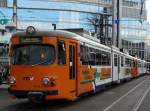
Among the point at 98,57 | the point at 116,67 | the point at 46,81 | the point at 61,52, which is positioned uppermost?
the point at 61,52

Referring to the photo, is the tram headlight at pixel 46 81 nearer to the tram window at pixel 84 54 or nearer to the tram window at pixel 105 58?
the tram window at pixel 84 54

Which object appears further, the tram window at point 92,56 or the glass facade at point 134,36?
the glass facade at point 134,36

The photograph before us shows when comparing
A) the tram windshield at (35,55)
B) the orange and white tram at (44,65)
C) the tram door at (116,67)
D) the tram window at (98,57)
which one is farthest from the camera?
the tram door at (116,67)

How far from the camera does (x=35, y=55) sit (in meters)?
18.3

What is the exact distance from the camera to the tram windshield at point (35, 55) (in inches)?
719

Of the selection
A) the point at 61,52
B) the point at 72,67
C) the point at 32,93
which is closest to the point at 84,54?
the point at 72,67

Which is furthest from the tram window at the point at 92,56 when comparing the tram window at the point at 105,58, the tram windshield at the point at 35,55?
the tram windshield at the point at 35,55

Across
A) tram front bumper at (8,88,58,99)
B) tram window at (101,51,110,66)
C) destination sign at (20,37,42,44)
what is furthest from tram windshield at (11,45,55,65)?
tram window at (101,51,110,66)

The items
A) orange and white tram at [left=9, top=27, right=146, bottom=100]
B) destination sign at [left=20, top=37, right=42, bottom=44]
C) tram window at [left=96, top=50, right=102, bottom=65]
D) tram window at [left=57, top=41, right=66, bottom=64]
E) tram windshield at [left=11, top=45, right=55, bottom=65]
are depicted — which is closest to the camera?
orange and white tram at [left=9, top=27, right=146, bottom=100]

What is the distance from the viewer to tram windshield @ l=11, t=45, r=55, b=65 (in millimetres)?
18266

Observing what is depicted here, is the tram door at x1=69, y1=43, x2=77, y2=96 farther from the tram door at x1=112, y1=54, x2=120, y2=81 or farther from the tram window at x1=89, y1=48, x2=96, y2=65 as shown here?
the tram door at x1=112, y1=54, x2=120, y2=81

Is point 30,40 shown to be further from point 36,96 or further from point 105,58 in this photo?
point 105,58

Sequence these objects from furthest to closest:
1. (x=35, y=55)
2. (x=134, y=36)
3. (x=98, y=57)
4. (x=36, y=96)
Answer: (x=134, y=36)
(x=98, y=57)
(x=35, y=55)
(x=36, y=96)

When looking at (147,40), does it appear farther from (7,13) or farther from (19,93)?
(19,93)
